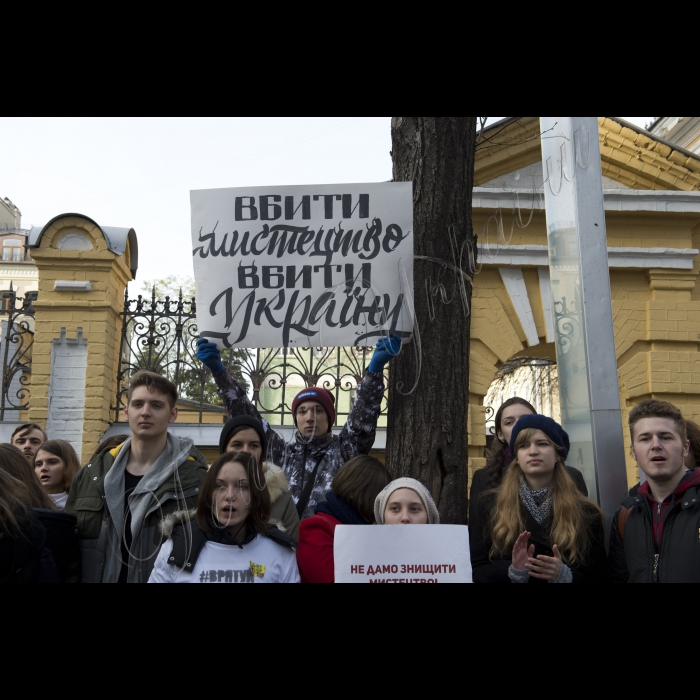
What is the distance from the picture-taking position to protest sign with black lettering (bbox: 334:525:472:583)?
205cm

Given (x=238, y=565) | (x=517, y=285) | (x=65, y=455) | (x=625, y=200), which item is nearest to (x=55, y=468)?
(x=65, y=455)

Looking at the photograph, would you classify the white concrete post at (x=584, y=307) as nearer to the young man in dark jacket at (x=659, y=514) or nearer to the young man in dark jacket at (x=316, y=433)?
the young man in dark jacket at (x=659, y=514)

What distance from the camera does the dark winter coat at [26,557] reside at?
7.54ft

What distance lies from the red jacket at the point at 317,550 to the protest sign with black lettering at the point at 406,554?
1.46 ft

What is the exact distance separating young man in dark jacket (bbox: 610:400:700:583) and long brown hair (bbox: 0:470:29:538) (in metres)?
1.91

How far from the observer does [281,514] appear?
300 cm

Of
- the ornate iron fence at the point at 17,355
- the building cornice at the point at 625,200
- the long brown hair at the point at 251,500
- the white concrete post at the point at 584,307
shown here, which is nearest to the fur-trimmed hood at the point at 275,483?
the long brown hair at the point at 251,500

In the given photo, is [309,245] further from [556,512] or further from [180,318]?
[180,318]

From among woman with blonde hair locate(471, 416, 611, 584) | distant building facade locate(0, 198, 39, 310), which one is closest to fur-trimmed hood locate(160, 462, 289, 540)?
woman with blonde hair locate(471, 416, 611, 584)

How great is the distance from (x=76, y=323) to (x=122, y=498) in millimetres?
4080

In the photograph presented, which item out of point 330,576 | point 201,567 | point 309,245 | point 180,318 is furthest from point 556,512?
point 180,318

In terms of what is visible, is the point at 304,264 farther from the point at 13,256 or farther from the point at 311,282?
the point at 13,256

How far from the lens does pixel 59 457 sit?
3.49 m

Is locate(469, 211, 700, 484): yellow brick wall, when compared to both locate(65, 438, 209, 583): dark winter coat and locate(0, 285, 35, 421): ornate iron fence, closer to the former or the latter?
locate(0, 285, 35, 421): ornate iron fence
